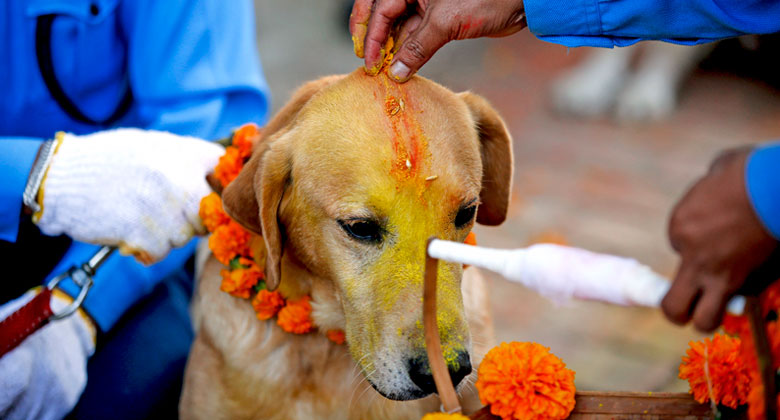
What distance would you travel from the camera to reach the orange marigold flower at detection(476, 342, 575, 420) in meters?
1.31

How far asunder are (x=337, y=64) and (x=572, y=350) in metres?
3.34

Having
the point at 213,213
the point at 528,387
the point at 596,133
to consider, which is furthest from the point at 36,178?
the point at 596,133

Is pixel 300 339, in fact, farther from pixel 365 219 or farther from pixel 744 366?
pixel 744 366

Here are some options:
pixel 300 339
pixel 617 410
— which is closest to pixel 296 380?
pixel 300 339

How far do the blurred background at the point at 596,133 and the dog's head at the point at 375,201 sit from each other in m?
1.88

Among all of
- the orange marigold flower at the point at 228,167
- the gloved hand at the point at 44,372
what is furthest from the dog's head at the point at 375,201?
the gloved hand at the point at 44,372

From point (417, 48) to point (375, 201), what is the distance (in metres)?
0.38

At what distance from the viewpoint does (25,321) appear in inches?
69.7

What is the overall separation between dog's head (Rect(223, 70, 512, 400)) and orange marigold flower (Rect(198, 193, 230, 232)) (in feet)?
0.47

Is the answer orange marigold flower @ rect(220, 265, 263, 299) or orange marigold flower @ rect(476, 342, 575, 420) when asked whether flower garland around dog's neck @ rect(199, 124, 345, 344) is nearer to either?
orange marigold flower @ rect(220, 265, 263, 299)

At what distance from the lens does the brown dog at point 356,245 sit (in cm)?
156

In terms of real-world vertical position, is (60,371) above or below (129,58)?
below

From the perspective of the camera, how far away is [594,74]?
5.52m

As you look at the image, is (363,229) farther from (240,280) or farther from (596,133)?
(596,133)
